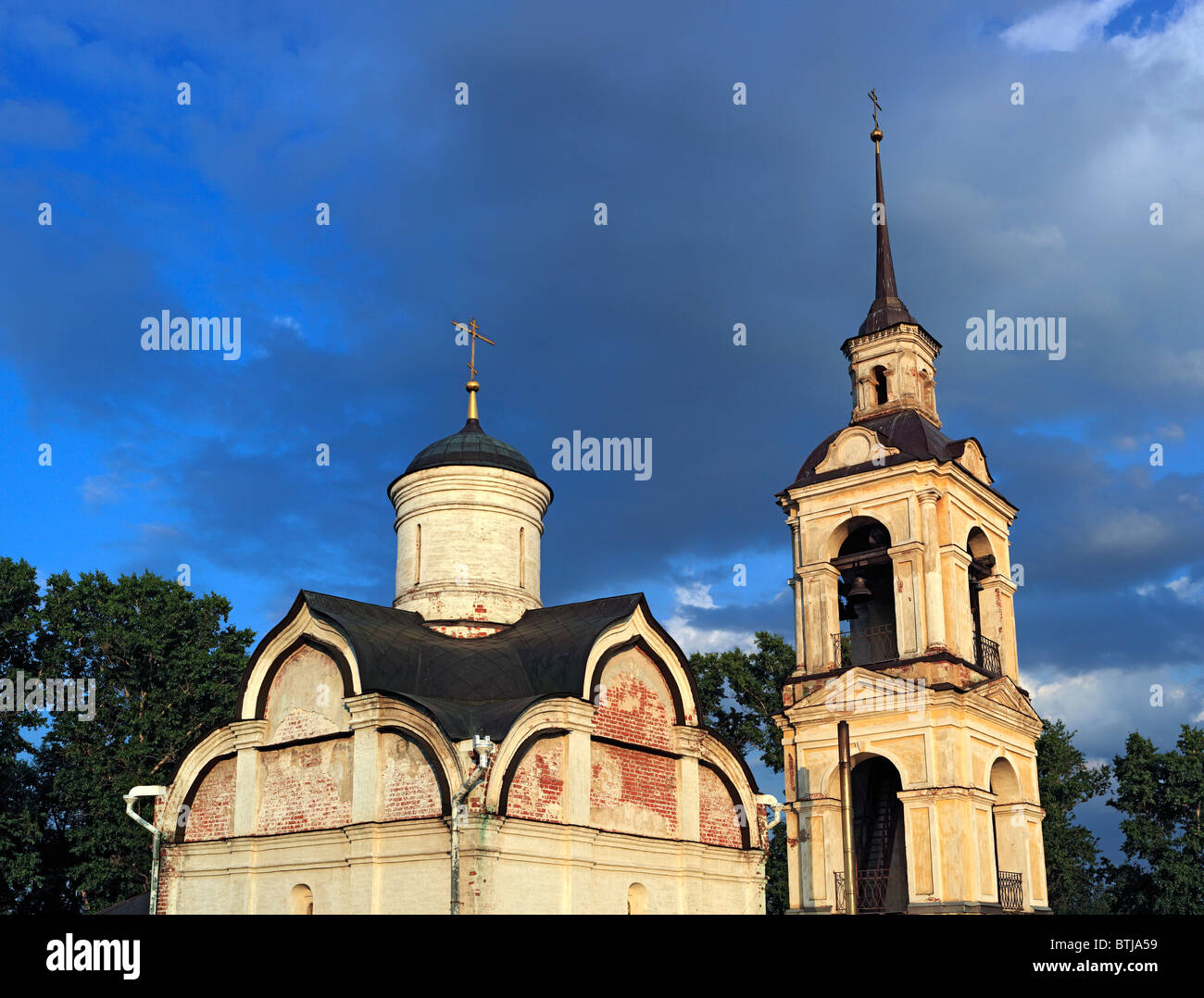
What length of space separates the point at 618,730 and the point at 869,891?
9.57 meters

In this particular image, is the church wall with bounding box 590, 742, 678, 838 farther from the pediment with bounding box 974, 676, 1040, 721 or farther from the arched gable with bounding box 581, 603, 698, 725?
the pediment with bounding box 974, 676, 1040, 721

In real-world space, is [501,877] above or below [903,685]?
below

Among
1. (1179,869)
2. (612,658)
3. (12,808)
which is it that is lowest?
(1179,869)

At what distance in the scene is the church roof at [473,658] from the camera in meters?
18.0

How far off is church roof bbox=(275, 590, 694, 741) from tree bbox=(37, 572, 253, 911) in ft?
38.8

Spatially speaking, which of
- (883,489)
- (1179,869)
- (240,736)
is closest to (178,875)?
(240,736)

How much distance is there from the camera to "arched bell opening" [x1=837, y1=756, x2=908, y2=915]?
25.4 m

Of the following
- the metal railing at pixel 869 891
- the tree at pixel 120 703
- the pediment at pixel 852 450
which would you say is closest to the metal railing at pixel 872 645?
the pediment at pixel 852 450

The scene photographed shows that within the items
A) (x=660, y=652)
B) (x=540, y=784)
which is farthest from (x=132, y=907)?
(x=660, y=652)

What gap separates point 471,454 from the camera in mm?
23734

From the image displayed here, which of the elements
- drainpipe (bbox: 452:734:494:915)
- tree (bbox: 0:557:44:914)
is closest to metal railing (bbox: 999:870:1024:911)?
drainpipe (bbox: 452:734:494:915)

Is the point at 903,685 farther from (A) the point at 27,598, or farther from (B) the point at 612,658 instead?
(A) the point at 27,598

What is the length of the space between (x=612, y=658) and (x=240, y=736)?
6.35 m
